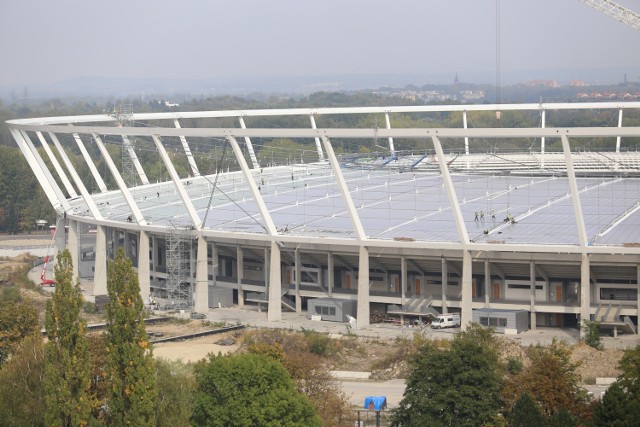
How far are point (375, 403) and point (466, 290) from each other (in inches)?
385

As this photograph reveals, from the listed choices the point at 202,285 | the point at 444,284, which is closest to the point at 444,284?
the point at 444,284

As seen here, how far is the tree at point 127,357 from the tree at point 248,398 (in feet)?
5.50

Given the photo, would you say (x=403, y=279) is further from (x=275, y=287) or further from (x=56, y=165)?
(x=56, y=165)

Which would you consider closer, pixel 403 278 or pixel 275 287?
pixel 403 278

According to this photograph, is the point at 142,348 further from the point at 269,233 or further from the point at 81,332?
the point at 269,233

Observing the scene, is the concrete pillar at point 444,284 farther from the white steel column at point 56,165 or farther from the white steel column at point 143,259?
the white steel column at point 56,165

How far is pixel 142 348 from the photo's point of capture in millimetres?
24312

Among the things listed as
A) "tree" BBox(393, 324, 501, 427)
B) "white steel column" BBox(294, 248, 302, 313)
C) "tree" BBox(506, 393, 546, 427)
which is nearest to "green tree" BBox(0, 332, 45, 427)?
"tree" BBox(393, 324, 501, 427)

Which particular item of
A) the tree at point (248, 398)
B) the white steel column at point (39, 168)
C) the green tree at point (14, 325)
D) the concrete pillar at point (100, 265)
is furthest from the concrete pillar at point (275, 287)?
the white steel column at point (39, 168)

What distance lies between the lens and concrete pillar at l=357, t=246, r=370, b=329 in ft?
134

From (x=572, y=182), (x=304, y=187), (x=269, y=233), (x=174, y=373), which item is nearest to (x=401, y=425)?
(x=174, y=373)

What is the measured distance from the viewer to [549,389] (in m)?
27.3

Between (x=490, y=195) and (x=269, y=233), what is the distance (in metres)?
12.0

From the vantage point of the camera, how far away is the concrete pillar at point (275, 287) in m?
42.8
